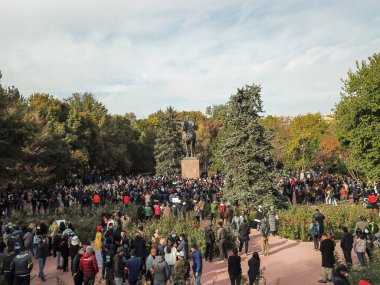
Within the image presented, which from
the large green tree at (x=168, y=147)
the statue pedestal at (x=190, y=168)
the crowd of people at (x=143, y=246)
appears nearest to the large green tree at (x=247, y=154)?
the crowd of people at (x=143, y=246)

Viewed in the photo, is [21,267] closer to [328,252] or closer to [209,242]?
[209,242]

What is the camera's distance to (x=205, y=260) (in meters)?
14.7

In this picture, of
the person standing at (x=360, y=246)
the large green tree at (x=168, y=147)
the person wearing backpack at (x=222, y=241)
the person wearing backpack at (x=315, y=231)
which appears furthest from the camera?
the large green tree at (x=168, y=147)

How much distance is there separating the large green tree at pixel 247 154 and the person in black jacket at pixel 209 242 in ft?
28.6

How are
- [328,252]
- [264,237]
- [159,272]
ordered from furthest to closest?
[264,237], [328,252], [159,272]

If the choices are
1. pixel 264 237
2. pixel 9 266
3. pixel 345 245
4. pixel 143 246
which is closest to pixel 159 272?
pixel 143 246

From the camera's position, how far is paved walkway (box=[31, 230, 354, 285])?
12.1 m

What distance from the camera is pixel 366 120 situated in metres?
25.8

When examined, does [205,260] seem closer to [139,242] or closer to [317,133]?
[139,242]

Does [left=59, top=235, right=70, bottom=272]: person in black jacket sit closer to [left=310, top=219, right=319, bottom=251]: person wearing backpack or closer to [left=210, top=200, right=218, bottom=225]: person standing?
[left=210, top=200, right=218, bottom=225]: person standing

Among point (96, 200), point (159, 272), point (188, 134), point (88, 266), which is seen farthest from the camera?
point (188, 134)

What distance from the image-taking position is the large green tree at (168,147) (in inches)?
2511

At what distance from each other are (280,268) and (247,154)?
10.9m

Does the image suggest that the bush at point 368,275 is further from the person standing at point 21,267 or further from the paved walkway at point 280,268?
the person standing at point 21,267
